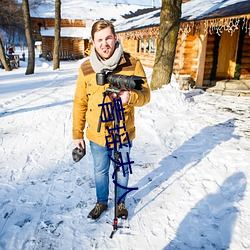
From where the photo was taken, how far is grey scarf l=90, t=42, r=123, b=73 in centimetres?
185

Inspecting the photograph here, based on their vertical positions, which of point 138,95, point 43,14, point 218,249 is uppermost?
point 43,14

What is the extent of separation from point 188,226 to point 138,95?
1.55 meters

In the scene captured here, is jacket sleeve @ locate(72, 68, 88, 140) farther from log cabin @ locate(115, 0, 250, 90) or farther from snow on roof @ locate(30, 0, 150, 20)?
snow on roof @ locate(30, 0, 150, 20)

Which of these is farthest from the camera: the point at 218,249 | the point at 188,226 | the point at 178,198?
the point at 178,198

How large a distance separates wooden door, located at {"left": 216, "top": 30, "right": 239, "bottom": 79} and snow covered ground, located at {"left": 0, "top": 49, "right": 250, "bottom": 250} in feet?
20.8

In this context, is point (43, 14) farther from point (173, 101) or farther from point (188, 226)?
point (188, 226)

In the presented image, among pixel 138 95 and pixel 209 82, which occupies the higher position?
pixel 138 95

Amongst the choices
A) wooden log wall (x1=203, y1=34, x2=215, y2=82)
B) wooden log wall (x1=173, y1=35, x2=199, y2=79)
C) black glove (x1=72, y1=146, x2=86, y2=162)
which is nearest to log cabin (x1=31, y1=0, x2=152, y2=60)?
wooden log wall (x1=173, y1=35, x2=199, y2=79)

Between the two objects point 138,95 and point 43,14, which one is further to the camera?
point 43,14

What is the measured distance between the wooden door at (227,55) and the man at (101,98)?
1031cm

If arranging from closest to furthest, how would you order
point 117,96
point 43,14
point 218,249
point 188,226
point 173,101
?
point 117,96 → point 218,249 → point 188,226 → point 173,101 → point 43,14

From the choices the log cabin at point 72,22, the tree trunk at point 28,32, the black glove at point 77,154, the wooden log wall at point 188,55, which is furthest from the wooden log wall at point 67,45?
the black glove at point 77,154

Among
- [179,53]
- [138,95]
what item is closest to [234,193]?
[138,95]

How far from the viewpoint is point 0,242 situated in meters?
2.13
